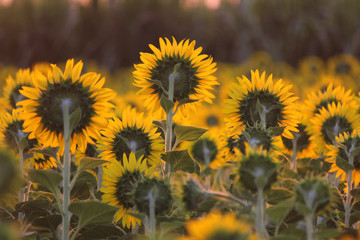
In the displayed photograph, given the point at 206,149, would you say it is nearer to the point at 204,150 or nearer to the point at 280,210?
the point at 204,150

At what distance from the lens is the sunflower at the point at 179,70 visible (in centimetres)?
188

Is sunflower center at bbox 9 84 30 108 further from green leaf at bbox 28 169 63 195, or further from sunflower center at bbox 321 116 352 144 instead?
sunflower center at bbox 321 116 352 144

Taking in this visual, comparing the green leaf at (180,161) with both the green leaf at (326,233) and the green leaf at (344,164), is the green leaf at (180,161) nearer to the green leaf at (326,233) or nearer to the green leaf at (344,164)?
the green leaf at (344,164)

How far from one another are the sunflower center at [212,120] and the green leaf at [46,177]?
3.63 meters

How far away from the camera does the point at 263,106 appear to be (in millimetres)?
1854

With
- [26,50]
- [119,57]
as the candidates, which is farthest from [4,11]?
[119,57]

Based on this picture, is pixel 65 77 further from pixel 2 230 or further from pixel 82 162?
pixel 2 230

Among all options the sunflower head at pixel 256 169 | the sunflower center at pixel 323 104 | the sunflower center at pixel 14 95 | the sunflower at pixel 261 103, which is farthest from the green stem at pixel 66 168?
the sunflower center at pixel 323 104

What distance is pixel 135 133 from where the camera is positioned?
75.3 inches

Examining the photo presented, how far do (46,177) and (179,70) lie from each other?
680 millimetres

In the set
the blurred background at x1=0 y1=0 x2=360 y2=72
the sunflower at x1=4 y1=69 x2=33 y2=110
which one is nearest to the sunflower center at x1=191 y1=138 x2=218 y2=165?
the sunflower at x1=4 y1=69 x2=33 y2=110

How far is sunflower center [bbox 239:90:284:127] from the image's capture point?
1873mm

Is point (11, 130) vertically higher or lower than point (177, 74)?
lower

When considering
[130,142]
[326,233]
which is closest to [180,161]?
[130,142]
